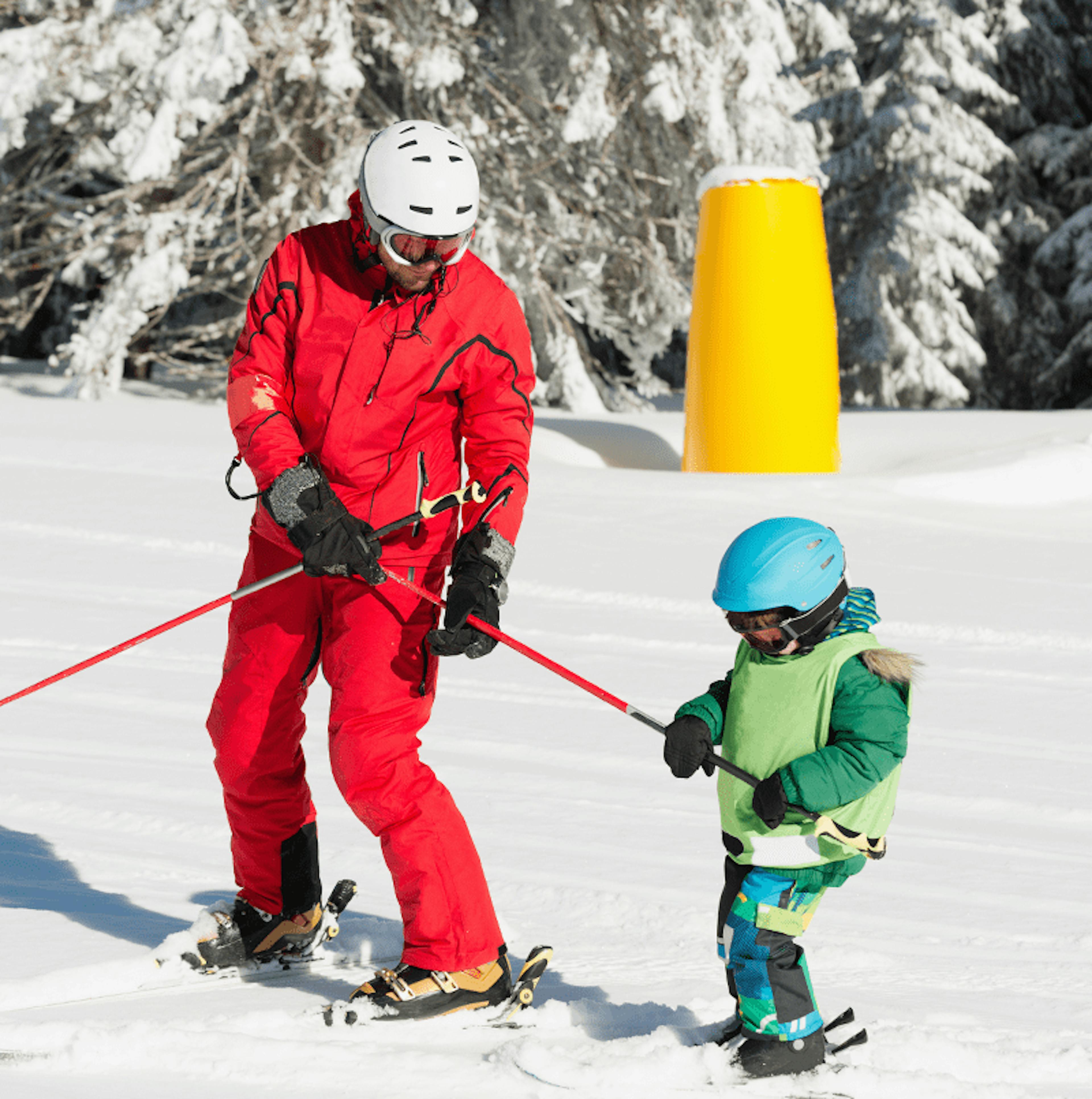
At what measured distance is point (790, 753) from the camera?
8.66ft

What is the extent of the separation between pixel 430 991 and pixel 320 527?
95 cm

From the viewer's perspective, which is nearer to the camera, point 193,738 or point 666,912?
point 666,912

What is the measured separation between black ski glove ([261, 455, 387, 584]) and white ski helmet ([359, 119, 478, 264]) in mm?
490

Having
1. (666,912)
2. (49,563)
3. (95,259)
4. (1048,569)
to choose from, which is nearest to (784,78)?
(95,259)

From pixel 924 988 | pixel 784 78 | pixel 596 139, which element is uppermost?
pixel 784 78

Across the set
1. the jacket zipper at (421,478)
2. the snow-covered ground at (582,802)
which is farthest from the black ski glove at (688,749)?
the jacket zipper at (421,478)

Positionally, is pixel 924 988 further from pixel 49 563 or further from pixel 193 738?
pixel 49 563

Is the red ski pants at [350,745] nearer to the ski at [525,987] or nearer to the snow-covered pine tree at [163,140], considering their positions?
the ski at [525,987]

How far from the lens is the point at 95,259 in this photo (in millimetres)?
12742

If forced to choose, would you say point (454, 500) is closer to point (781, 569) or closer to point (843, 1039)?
point (781, 569)

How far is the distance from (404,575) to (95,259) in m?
10.6

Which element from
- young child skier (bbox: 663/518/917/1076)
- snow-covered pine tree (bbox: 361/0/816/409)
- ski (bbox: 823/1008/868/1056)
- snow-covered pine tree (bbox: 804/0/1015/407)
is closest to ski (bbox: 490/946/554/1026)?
young child skier (bbox: 663/518/917/1076)

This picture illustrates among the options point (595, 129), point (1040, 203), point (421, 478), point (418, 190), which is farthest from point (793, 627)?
point (1040, 203)

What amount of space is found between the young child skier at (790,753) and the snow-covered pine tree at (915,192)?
63.4 ft
